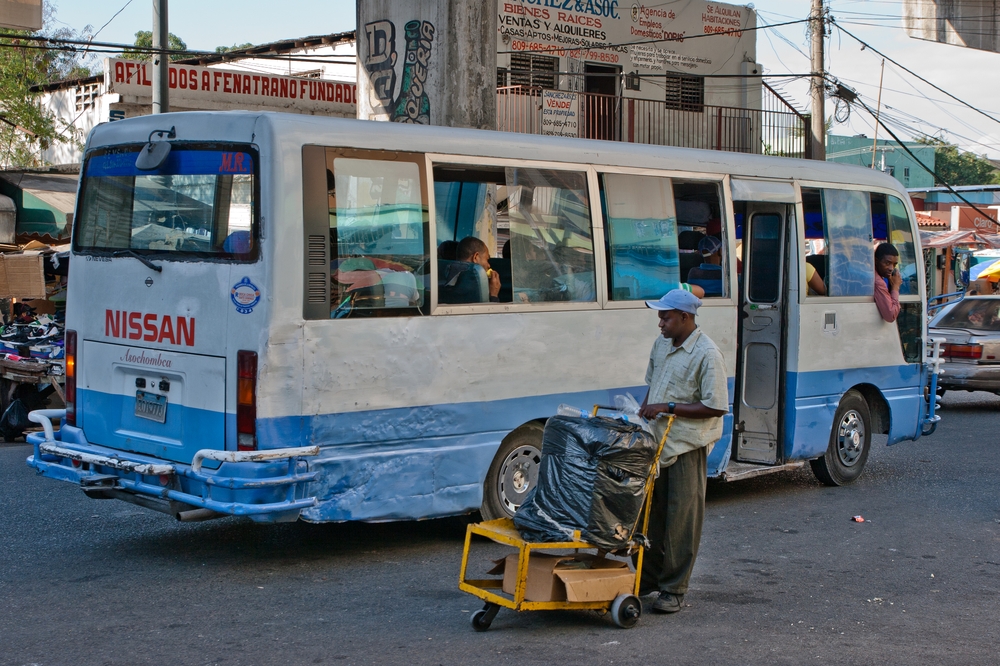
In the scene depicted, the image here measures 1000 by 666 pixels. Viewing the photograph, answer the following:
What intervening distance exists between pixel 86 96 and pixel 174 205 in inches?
769

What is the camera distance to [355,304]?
20.8ft

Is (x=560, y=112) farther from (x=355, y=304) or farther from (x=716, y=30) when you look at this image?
(x=355, y=304)

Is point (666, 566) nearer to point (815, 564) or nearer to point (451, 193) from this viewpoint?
point (815, 564)

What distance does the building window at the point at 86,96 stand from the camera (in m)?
23.8

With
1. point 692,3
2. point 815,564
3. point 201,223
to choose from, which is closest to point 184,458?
point 201,223

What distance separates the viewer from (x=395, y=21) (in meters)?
14.6

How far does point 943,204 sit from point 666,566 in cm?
5415

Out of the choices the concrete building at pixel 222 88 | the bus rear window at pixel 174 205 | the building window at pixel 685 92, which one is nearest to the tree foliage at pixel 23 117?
the concrete building at pixel 222 88

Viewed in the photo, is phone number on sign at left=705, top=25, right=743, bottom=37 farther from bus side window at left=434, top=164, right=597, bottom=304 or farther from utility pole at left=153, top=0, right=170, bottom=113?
bus side window at left=434, top=164, right=597, bottom=304

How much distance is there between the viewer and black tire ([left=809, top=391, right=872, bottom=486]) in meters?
9.34

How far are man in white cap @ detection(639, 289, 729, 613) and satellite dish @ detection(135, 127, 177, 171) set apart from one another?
10.0 ft

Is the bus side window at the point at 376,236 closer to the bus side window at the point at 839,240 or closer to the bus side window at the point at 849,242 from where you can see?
the bus side window at the point at 839,240

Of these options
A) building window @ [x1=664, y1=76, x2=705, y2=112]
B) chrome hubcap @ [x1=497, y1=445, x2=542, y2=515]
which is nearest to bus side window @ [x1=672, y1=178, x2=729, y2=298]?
chrome hubcap @ [x1=497, y1=445, x2=542, y2=515]

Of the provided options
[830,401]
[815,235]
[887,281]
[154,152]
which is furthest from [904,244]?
[154,152]
